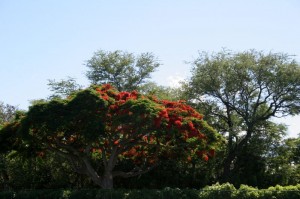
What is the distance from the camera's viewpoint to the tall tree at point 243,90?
2709 centimetres

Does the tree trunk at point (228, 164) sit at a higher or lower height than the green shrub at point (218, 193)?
higher

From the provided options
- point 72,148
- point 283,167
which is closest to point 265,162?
point 283,167

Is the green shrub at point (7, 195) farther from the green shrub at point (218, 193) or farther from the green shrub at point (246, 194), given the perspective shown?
the green shrub at point (246, 194)

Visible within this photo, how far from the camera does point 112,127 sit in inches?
734

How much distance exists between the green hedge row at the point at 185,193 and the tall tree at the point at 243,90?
10963 millimetres

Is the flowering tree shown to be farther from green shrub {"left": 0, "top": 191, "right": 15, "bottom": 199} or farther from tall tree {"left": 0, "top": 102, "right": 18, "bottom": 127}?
tall tree {"left": 0, "top": 102, "right": 18, "bottom": 127}

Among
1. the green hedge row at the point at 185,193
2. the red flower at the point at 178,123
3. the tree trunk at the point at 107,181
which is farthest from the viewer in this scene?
the tree trunk at the point at 107,181

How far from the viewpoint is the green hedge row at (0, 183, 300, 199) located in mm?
15470

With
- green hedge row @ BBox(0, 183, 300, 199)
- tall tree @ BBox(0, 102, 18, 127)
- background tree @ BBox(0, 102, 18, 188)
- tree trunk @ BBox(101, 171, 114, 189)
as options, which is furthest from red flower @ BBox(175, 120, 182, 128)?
tall tree @ BBox(0, 102, 18, 127)

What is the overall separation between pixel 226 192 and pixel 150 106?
16.1ft

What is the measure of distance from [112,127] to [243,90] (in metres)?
13.1

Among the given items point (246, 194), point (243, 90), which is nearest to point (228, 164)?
point (243, 90)

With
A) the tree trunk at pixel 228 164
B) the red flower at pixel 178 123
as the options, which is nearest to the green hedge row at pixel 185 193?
the red flower at pixel 178 123

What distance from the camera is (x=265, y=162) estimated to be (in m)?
27.7
